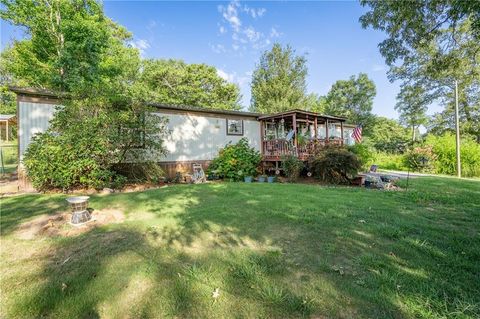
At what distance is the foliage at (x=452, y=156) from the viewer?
44.8ft

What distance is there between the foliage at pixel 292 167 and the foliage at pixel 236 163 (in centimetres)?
146

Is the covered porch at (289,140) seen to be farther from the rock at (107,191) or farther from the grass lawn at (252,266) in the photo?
the rock at (107,191)

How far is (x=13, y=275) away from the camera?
2490 millimetres

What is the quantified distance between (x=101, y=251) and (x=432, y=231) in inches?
182

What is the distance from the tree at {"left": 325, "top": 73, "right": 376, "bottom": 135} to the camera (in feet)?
109

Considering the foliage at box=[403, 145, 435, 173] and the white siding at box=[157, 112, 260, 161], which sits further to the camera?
the foliage at box=[403, 145, 435, 173]

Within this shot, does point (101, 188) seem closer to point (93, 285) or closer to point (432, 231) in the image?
point (93, 285)

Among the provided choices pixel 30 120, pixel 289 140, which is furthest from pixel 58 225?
pixel 289 140

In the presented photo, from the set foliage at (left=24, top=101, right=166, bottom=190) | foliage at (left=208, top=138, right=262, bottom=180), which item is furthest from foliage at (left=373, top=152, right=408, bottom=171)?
foliage at (left=24, top=101, right=166, bottom=190)

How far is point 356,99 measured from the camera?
111 ft

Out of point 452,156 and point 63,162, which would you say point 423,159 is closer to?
point 452,156

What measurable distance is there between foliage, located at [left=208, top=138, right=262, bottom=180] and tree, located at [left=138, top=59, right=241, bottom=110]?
604 inches

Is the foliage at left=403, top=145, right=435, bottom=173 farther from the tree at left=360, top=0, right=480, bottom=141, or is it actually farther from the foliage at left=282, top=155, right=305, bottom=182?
the foliage at left=282, top=155, right=305, bottom=182

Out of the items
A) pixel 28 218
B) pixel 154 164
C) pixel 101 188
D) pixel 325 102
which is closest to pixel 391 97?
pixel 325 102
